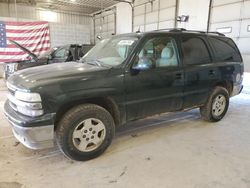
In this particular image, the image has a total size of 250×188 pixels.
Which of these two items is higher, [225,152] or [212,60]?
[212,60]

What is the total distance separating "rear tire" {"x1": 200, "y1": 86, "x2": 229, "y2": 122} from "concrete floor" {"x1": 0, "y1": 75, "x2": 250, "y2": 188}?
342mm

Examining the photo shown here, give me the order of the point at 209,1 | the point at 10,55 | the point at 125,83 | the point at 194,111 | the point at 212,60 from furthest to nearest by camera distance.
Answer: the point at 10,55, the point at 209,1, the point at 194,111, the point at 212,60, the point at 125,83

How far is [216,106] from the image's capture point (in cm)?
408

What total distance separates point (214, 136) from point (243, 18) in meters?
6.36

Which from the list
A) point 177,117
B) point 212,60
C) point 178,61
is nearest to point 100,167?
point 178,61

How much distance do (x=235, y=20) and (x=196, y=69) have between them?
607 cm

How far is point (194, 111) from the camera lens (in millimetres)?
4906

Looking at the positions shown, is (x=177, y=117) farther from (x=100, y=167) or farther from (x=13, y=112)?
(x=13, y=112)

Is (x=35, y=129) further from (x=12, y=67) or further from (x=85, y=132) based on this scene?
(x=12, y=67)

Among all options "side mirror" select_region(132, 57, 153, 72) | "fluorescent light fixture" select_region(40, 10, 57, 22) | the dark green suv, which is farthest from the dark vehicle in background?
"fluorescent light fixture" select_region(40, 10, 57, 22)

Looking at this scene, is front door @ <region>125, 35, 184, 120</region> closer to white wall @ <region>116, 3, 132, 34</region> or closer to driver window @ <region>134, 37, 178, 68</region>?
driver window @ <region>134, 37, 178, 68</region>

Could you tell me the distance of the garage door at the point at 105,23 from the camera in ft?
51.2

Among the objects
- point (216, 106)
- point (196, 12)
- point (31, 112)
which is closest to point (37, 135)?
point (31, 112)

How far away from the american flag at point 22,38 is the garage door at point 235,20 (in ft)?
27.6
